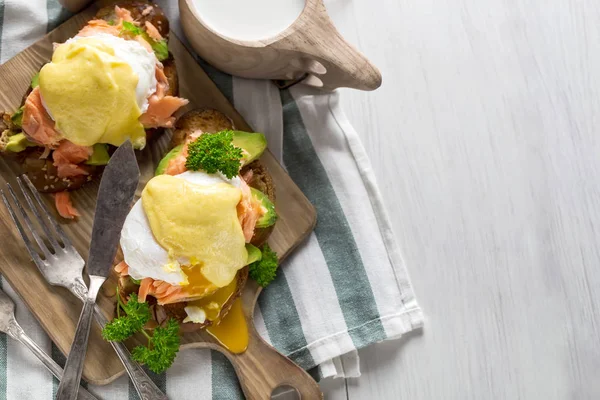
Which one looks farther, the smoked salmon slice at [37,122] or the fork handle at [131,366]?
the fork handle at [131,366]

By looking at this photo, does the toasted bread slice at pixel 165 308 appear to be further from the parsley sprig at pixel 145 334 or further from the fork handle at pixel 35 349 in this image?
the fork handle at pixel 35 349

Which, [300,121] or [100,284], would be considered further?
[300,121]

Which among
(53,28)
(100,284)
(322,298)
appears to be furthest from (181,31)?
(322,298)

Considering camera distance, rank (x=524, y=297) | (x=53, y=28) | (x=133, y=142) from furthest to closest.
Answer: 1. (x=524, y=297)
2. (x=53, y=28)
3. (x=133, y=142)

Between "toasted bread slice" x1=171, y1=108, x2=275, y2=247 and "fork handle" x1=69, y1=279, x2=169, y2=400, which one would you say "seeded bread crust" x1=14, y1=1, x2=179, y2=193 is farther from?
"fork handle" x1=69, y1=279, x2=169, y2=400

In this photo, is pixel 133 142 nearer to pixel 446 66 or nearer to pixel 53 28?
pixel 53 28

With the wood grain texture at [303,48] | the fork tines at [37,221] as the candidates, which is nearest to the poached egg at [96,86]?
the wood grain texture at [303,48]

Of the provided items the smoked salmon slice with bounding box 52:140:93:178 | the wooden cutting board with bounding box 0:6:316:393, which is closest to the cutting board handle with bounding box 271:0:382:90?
the wooden cutting board with bounding box 0:6:316:393
